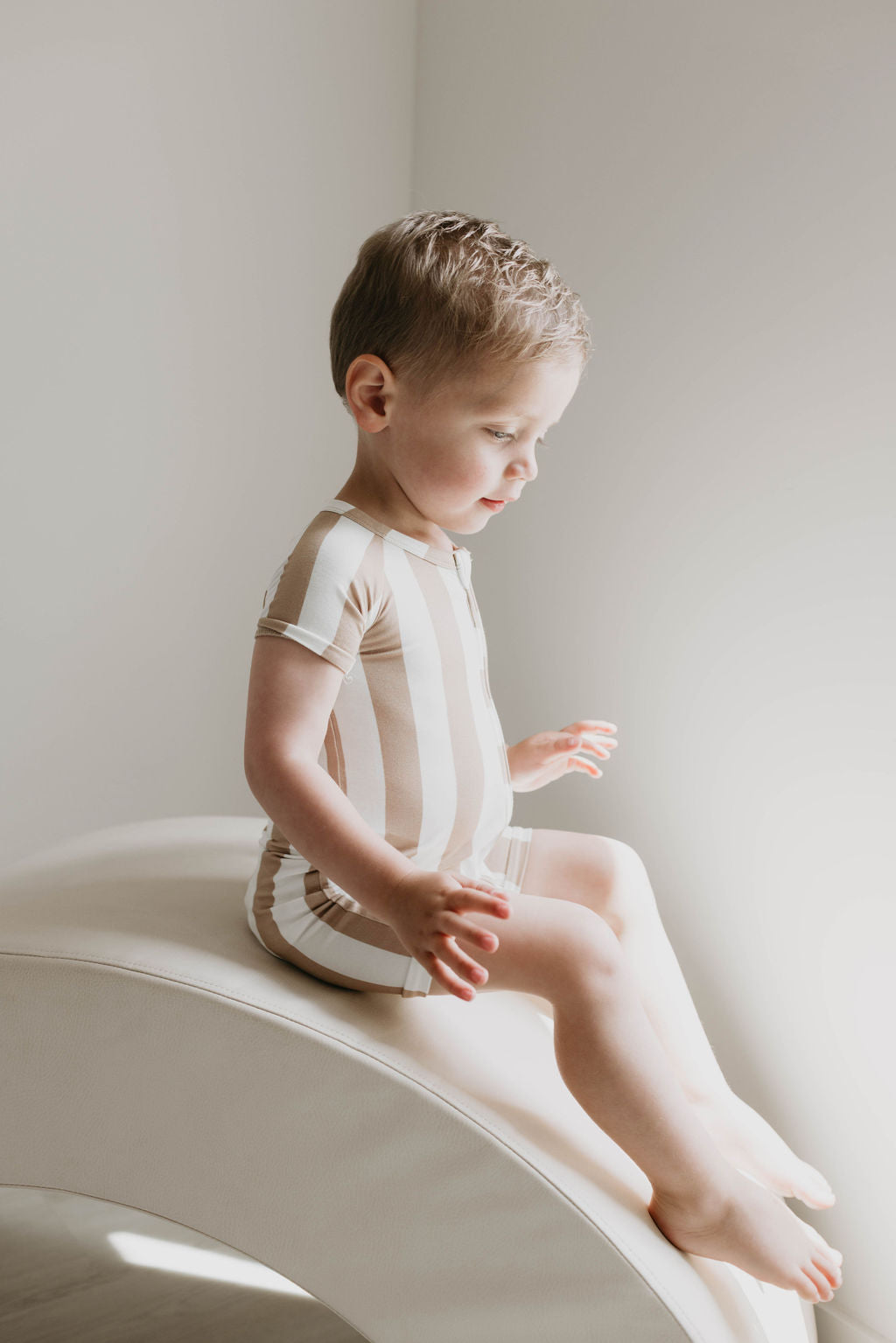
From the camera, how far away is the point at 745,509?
3.72ft

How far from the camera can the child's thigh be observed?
0.80 metres

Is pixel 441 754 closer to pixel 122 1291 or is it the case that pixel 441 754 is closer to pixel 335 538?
pixel 335 538

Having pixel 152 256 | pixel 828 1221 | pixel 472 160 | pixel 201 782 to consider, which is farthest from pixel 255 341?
pixel 828 1221

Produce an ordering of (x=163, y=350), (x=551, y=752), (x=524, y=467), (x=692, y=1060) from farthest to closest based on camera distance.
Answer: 1. (x=163, y=350)
2. (x=551, y=752)
3. (x=692, y=1060)
4. (x=524, y=467)

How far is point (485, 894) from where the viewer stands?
684 mm

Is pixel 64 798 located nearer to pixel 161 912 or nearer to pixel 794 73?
pixel 161 912

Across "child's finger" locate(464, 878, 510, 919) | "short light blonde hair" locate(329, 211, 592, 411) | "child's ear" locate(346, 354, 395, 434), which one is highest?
"short light blonde hair" locate(329, 211, 592, 411)

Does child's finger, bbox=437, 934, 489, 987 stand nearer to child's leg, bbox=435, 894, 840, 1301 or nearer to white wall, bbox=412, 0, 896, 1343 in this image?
child's leg, bbox=435, 894, 840, 1301

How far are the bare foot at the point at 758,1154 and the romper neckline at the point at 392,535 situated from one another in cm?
54

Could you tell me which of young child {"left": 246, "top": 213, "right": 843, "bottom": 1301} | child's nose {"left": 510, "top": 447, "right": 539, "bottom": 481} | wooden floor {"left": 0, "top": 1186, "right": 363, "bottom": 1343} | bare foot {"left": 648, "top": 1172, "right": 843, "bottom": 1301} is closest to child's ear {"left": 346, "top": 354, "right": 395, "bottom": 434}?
young child {"left": 246, "top": 213, "right": 843, "bottom": 1301}

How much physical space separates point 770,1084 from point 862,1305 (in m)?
0.21

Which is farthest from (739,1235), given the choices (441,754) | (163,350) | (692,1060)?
(163,350)

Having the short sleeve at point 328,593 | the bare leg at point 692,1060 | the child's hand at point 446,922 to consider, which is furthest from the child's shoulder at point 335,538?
the bare leg at point 692,1060

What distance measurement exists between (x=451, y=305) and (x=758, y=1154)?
0.76 metres
